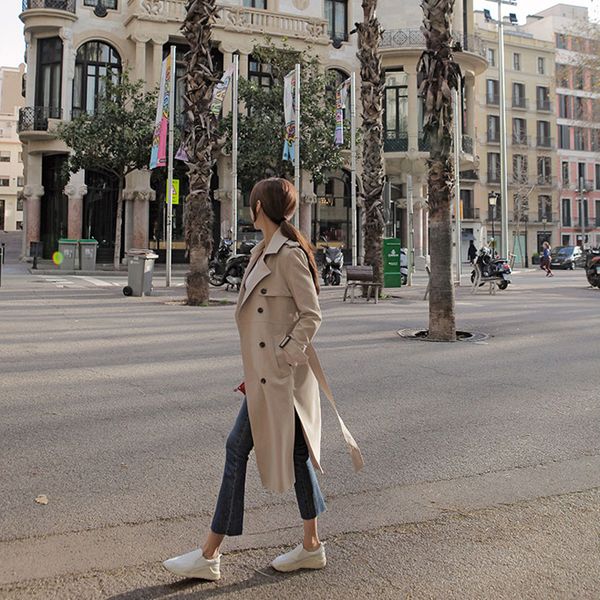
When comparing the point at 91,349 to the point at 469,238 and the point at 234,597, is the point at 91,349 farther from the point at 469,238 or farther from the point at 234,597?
the point at 469,238

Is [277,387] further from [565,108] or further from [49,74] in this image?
[565,108]

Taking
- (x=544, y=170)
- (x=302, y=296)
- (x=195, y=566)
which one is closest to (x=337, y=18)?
(x=544, y=170)

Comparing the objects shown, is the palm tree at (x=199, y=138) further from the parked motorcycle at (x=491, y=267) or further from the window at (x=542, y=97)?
the window at (x=542, y=97)

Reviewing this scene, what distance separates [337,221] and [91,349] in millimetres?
31028

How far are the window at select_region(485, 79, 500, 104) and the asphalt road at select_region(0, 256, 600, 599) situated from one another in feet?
201

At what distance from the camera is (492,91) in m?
66.9

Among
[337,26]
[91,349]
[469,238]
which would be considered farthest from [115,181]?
[469,238]

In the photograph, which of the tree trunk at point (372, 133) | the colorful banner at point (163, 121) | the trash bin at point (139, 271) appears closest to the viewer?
the tree trunk at point (372, 133)

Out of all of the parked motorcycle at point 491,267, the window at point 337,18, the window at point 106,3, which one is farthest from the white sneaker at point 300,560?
the window at point 337,18

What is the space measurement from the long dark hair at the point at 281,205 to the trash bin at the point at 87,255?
84.8 ft

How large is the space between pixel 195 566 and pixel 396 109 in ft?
126

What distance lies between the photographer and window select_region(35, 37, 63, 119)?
33125 millimetres

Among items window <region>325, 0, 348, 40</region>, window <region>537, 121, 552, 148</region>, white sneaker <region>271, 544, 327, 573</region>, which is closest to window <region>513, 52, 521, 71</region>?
window <region>537, 121, 552, 148</region>

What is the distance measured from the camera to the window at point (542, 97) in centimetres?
6881
